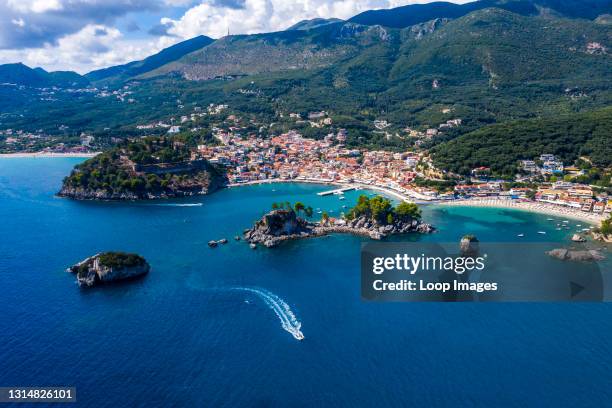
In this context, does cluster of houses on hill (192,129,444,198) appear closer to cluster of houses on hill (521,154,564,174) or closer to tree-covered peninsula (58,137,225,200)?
tree-covered peninsula (58,137,225,200)

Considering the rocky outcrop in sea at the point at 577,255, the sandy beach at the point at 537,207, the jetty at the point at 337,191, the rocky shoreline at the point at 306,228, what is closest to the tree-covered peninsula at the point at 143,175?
the jetty at the point at 337,191

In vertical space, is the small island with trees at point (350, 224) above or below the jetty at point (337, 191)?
above

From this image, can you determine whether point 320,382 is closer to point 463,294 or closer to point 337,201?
point 463,294

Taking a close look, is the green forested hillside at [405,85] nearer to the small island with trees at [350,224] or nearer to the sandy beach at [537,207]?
the sandy beach at [537,207]

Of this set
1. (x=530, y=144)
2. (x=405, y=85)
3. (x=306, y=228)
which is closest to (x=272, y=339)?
(x=306, y=228)

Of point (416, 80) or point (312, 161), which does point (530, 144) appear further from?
point (416, 80)

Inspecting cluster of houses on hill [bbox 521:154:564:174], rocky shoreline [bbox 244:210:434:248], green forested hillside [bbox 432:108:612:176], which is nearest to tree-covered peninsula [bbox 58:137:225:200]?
rocky shoreline [bbox 244:210:434:248]
